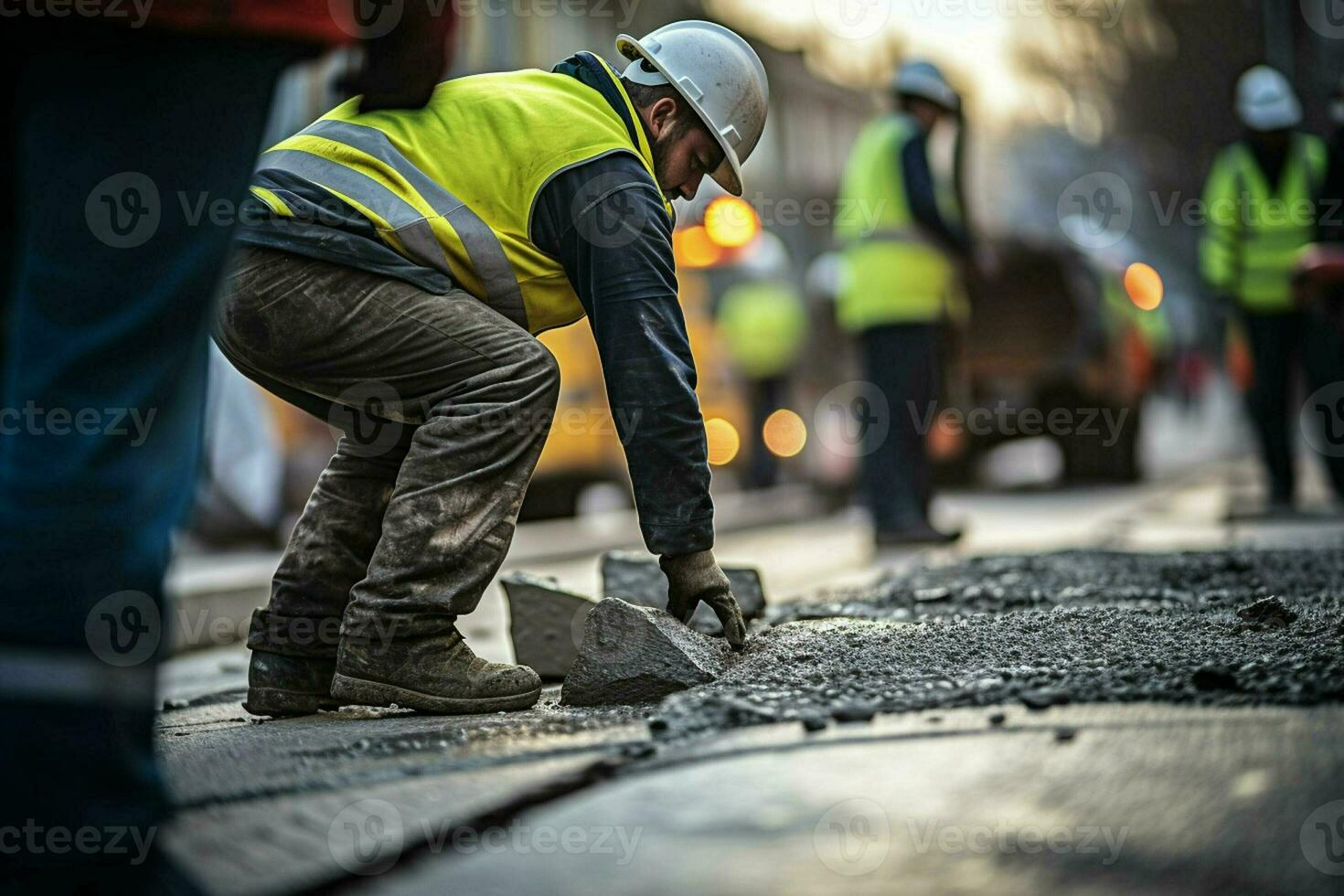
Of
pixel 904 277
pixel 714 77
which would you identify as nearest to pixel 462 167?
pixel 714 77

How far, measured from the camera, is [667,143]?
305 cm

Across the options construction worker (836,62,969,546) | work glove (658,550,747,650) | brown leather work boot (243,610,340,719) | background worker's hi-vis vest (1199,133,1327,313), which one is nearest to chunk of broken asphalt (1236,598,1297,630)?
work glove (658,550,747,650)

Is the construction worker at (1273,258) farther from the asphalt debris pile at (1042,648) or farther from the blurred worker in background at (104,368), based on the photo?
the blurred worker in background at (104,368)

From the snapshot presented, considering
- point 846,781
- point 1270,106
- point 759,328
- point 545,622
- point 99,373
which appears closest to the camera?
point 99,373

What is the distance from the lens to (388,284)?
2.71m

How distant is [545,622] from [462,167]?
1.19 meters

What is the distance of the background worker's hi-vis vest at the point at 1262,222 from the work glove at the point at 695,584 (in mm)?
5748

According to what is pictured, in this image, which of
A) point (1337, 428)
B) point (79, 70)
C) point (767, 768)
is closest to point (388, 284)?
point (79, 70)

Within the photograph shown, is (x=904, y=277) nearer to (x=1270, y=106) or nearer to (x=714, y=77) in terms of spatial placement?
(x=1270, y=106)

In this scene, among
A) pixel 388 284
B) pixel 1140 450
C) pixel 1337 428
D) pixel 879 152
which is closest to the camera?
pixel 388 284

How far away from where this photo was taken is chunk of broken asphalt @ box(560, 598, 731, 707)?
8.78ft

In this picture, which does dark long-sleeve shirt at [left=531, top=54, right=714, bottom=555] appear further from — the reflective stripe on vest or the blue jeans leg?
the blue jeans leg

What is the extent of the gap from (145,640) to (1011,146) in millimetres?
32469

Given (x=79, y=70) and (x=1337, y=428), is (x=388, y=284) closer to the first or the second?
(x=79, y=70)
